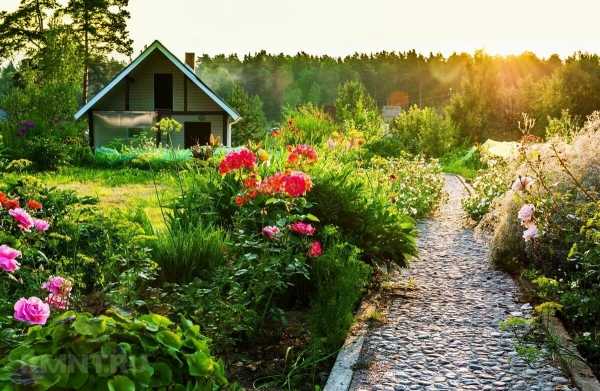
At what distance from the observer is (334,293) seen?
15.9 feet

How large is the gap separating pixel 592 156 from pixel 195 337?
4989mm

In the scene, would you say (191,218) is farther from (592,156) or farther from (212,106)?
(212,106)

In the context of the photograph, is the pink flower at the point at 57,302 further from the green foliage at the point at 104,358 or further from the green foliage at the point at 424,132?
the green foliage at the point at 424,132

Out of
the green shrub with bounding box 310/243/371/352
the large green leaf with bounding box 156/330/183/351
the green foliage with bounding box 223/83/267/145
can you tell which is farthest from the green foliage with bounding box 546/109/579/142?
the green foliage with bounding box 223/83/267/145

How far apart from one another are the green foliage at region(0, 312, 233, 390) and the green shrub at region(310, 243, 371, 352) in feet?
6.85

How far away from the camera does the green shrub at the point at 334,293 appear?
4.66 m

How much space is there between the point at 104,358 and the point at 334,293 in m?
2.88

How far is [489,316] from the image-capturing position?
18.1ft

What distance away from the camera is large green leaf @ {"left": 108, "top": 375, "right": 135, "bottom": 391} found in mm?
2057

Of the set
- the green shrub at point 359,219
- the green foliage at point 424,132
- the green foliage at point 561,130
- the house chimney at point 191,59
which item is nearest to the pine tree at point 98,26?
the house chimney at point 191,59

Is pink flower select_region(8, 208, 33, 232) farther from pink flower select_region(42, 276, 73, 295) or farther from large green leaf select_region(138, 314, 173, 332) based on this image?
large green leaf select_region(138, 314, 173, 332)

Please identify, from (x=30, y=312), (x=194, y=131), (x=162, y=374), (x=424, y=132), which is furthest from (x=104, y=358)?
(x=424, y=132)

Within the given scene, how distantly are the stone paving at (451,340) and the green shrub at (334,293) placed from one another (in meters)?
0.25

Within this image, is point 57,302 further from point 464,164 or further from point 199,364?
point 464,164
